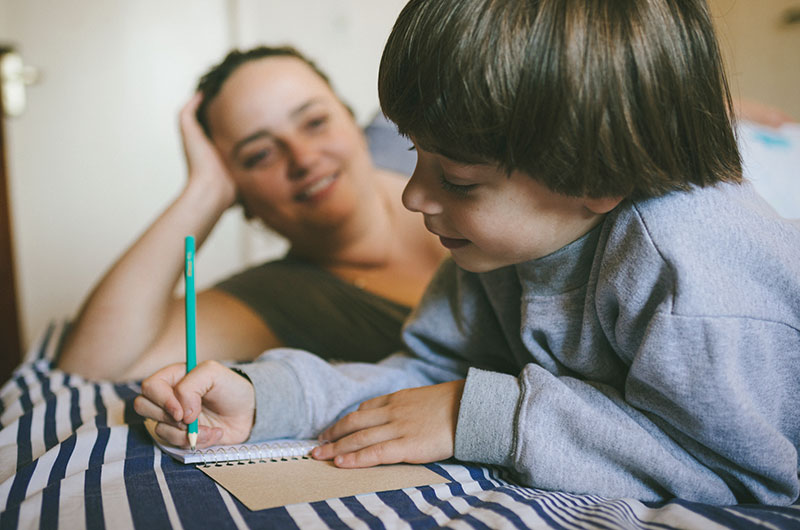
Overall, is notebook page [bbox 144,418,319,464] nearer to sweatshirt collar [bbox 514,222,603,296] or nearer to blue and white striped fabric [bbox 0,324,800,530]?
blue and white striped fabric [bbox 0,324,800,530]

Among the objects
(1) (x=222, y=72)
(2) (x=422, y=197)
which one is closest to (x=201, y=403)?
(2) (x=422, y=197)

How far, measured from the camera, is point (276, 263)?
1.40 meters

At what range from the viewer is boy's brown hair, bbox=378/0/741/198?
53 centimetres

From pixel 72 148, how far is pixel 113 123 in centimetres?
17

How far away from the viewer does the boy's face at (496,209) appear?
0.61 metres

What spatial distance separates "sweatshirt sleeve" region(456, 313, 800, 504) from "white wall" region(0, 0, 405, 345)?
1.95 metres

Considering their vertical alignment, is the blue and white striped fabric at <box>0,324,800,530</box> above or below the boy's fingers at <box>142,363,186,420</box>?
below

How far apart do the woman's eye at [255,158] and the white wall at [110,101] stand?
125 cm

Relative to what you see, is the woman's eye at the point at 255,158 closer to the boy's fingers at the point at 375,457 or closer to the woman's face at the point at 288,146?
the woman's face at the point at 288,146

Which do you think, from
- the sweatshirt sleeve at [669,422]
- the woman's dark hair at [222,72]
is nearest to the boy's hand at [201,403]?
the sweatshirt sleeve at [669,422]

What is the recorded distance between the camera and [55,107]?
236 centimetres

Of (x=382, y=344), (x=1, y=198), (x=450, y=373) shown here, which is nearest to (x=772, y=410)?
(x=450, y=373)

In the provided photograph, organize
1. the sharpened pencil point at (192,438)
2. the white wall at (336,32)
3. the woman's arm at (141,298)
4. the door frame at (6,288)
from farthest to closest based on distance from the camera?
the white wall at (336,32)
the door frame at (6,288)
the woman's arm at (141,298)
the sharpened pencil point at (192,438)

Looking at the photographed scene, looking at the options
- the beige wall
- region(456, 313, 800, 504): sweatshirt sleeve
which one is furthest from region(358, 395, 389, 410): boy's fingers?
the beige wall
